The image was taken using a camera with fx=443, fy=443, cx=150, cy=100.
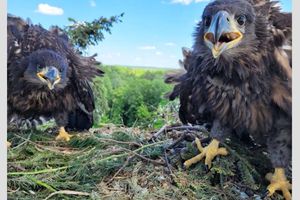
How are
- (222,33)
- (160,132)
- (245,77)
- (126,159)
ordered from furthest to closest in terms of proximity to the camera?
(160,132) → (126,159) → (245,77) → (222,33)

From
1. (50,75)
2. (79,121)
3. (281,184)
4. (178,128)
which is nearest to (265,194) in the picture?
(281,184)

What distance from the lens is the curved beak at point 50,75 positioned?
5.38 feet

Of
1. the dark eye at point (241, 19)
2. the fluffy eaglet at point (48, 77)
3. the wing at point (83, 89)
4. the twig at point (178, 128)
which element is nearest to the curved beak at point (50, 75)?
the fluffy eaglet at point (48, 77)

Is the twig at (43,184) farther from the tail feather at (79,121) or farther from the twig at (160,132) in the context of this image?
the twig at (160,132)

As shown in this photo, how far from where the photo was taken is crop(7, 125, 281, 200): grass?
159cm

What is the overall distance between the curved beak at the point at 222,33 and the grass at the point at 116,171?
44 cm

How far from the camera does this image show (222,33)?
4.72 ft

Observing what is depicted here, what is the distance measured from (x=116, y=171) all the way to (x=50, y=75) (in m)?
0.43

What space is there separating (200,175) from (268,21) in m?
0.62

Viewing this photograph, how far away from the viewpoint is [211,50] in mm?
1533

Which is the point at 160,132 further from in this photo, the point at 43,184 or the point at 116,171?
the point at 43,184

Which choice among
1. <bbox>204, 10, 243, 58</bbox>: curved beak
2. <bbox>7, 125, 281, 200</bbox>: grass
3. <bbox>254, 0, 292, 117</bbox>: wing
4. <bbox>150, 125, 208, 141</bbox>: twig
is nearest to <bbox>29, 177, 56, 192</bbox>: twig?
<bbox>7, 125, 281, 200</bbox>: grass

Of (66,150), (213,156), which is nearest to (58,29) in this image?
(66,150)

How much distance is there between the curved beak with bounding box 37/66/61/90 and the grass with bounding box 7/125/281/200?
0.25 meters
